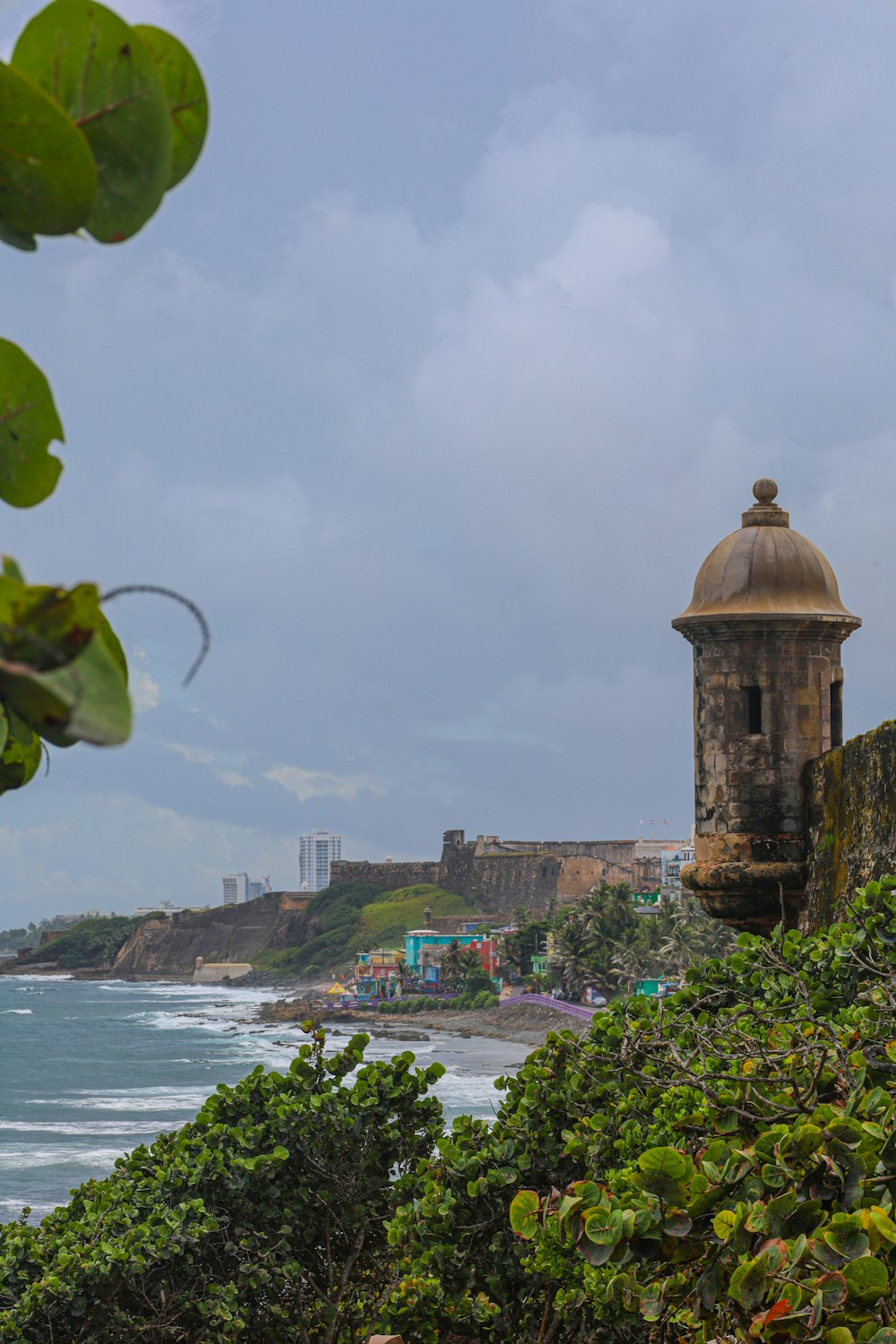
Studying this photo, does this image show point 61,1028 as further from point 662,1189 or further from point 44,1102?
point 662,1189

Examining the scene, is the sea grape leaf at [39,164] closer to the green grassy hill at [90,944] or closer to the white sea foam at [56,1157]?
the white sea foam at [56,1157]

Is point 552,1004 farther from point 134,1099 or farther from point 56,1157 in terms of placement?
point 56,1157

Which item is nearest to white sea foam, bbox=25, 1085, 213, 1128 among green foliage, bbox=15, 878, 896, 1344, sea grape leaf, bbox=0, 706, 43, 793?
green foliage, bbox=15, 878, 896, 1344

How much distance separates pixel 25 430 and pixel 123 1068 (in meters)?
60.2

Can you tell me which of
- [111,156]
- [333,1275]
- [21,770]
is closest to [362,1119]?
[333,1275]

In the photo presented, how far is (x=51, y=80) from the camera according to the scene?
3.63ft

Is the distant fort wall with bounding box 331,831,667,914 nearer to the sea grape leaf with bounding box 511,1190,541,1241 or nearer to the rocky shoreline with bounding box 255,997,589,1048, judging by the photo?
the rocky shoreline with bounding box 255,997,589,1048

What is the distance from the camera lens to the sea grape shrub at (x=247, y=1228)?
685cm

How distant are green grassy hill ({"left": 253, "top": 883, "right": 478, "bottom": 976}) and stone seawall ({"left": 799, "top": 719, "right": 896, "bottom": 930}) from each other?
8516cm

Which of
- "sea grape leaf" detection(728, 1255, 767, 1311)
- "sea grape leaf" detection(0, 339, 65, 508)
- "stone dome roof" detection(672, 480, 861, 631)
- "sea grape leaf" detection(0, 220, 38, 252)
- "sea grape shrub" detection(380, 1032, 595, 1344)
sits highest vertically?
"stone dome roof" detection(672, 480, 861, 631)

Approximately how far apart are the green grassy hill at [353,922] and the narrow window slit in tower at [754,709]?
84.7 metres

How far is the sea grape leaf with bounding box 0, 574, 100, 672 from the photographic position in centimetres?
97

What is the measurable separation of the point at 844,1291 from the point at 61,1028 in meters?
81.3

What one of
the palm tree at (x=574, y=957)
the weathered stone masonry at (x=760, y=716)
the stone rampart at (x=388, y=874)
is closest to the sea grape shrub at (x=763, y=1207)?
the weathered stone masonry at (x=760, y=716)
